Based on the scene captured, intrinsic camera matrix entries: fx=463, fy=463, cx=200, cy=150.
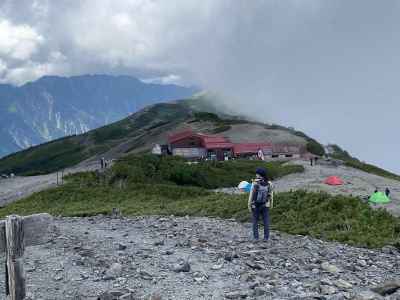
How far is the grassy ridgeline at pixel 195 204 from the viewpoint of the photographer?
17188mm

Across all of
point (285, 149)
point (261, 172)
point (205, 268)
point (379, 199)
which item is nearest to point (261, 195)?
point (261, 172)

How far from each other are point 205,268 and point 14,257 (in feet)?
19.5

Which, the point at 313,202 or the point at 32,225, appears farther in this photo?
the point at 313,202

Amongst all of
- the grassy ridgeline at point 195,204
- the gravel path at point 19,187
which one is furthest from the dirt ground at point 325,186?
the gravel path at point 19,187

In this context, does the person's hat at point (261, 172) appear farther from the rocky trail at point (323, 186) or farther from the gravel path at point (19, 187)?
the gravel path at point (19, 187)

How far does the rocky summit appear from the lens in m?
10.1

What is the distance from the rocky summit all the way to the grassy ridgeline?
1.93 metres

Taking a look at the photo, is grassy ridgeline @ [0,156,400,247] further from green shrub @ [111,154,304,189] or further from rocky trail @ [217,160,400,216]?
rocky trail @ [217,160,400,216]

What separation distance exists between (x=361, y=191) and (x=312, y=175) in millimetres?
11657

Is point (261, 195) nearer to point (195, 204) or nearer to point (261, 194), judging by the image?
point (261, 194)

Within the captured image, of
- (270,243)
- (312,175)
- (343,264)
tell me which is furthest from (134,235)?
(312,175)

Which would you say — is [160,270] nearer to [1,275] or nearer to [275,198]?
[1,275]

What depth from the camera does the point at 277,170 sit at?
55.6 meters

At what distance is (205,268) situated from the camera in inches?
466
